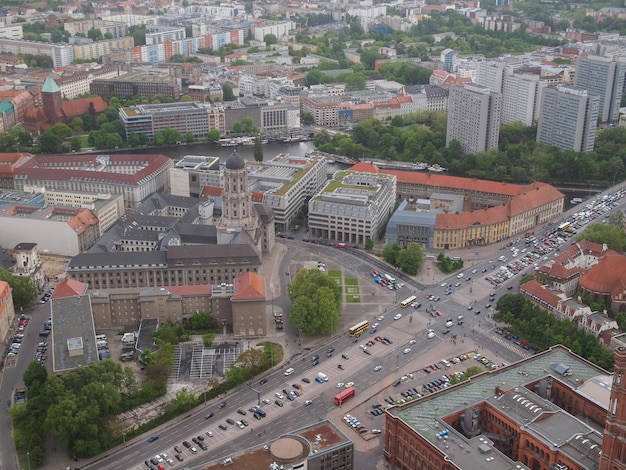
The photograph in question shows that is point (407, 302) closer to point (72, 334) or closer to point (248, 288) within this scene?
point (248, 288)

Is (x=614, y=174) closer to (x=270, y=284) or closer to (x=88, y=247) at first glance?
(x=270, y=284)

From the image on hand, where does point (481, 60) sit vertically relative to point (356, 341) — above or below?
above

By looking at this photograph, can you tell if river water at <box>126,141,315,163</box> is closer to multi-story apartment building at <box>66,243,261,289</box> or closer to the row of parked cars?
multi-story apartment building at <box>66,243,261,289</box>

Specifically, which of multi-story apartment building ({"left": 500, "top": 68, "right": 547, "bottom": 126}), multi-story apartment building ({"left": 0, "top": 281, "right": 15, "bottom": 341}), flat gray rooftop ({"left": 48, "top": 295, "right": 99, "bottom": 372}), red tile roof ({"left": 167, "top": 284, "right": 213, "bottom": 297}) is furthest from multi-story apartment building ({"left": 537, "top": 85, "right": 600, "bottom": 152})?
multi-story apartment building ({"left": 0, "top": 281, "right": 15, "bottom": 341})

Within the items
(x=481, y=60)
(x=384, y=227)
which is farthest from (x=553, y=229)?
(x=481, y=60)

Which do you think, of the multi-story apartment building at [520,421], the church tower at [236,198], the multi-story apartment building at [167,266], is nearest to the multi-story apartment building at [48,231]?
the multi-story apartment building at [167,266]
